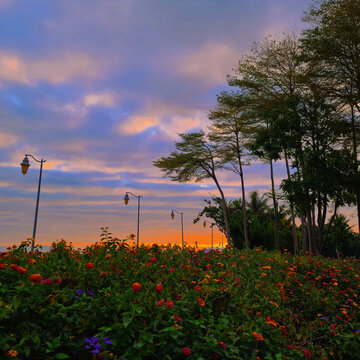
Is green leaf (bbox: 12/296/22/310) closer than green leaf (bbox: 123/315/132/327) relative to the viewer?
Yes

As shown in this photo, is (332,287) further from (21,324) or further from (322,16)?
(322,16)

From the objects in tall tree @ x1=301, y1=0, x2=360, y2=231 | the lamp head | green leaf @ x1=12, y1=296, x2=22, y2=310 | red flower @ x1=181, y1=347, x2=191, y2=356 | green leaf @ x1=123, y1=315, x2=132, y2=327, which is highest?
tall tree @ x1=301, y1=0, x2=360, y2=231

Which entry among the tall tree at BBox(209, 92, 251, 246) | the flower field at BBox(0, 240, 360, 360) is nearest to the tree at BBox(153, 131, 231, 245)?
the tall tree at BBox(209, 92, 251, 246)

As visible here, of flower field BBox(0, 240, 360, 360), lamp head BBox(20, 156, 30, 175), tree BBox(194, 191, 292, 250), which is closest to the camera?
flower field BBox(0, 240, 360, 360)

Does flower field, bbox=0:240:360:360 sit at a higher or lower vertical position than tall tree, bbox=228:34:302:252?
lower

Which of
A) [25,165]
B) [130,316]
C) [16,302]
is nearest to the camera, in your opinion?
[16,302]

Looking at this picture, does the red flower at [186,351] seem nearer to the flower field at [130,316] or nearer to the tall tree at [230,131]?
→ the flower field at [130,316]

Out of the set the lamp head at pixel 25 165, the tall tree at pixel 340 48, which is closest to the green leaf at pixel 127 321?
the lamp head at pixel 25 165

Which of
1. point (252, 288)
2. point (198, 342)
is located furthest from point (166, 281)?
point (252, 288)

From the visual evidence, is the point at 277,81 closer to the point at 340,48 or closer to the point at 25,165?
the point at 340,48

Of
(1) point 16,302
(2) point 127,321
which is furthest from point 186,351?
(1) point 16,302

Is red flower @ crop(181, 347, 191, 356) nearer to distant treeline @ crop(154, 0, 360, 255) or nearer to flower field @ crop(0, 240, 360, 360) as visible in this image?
flower field @ crop(0, 240, 360, 360)

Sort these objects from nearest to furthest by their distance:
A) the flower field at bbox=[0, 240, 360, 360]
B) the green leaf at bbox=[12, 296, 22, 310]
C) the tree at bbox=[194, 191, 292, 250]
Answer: the green leaf at bbox=[12, 296, 22, 310] < the flower field at bbox=[0, 240, 360, 360] < the tree at bbox=[194, 191, 292, 250]

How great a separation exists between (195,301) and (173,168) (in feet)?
88.7
